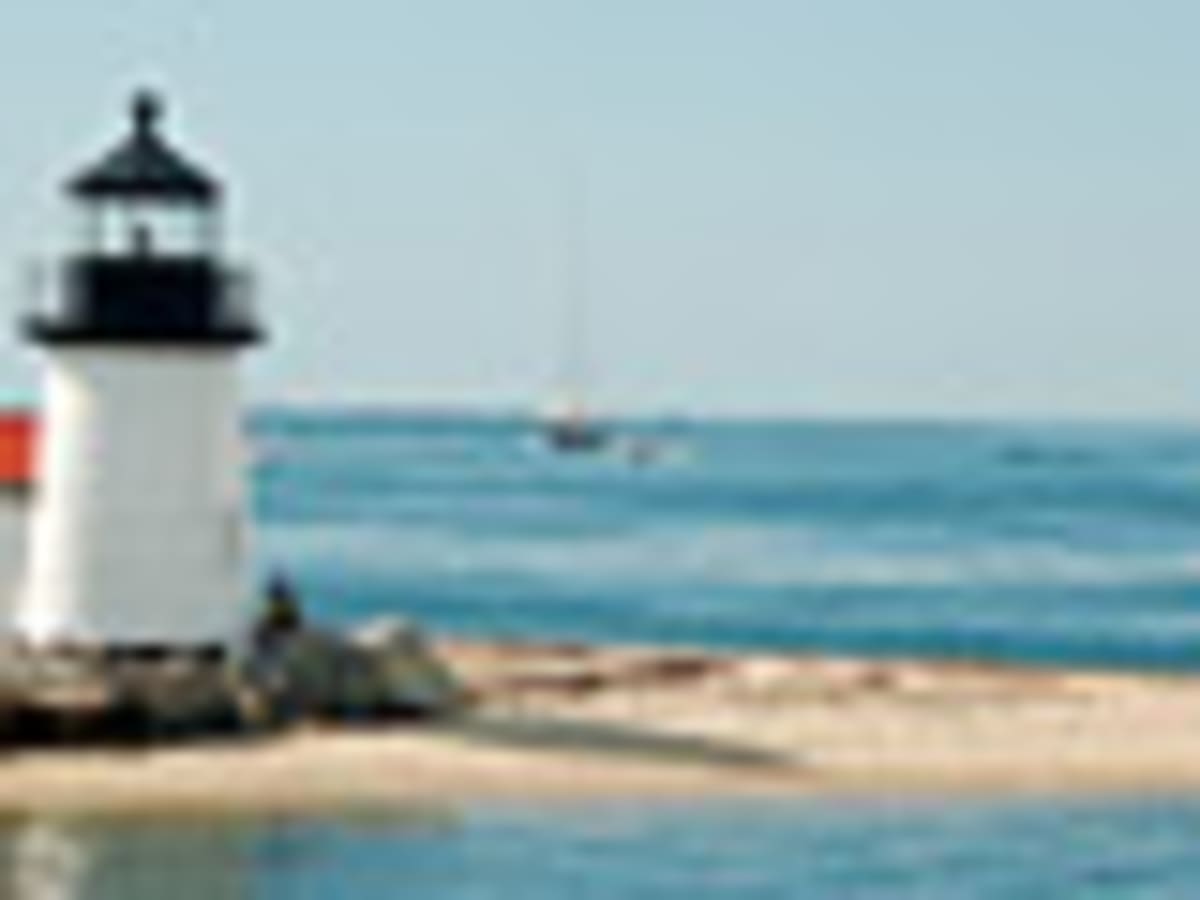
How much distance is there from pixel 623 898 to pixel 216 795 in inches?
261

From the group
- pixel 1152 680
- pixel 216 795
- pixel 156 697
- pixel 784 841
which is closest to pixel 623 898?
pixel 784 841

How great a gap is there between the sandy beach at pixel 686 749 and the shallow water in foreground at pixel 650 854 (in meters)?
1.01

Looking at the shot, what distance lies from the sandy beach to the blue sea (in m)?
0.95

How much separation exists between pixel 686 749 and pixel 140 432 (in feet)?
23.5

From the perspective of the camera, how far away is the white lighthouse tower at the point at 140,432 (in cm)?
4647

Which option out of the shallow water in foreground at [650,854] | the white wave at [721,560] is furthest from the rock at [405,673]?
the white wave at [721,560]

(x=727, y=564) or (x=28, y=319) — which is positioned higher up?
(x=28, y=319)

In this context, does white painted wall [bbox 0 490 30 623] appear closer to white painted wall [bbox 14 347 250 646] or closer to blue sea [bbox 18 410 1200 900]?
white painted wall [bbox 14 347 250 646]

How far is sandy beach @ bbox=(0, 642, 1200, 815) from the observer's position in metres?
43.8

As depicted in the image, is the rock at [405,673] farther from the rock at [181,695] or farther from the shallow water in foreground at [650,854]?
the shallow water in foreground at [650,854]

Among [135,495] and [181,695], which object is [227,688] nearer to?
[181,695]

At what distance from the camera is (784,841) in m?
41.5

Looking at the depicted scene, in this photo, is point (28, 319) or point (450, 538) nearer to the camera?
point (28, 319)

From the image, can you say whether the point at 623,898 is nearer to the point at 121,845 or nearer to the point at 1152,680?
the point at 121,845
